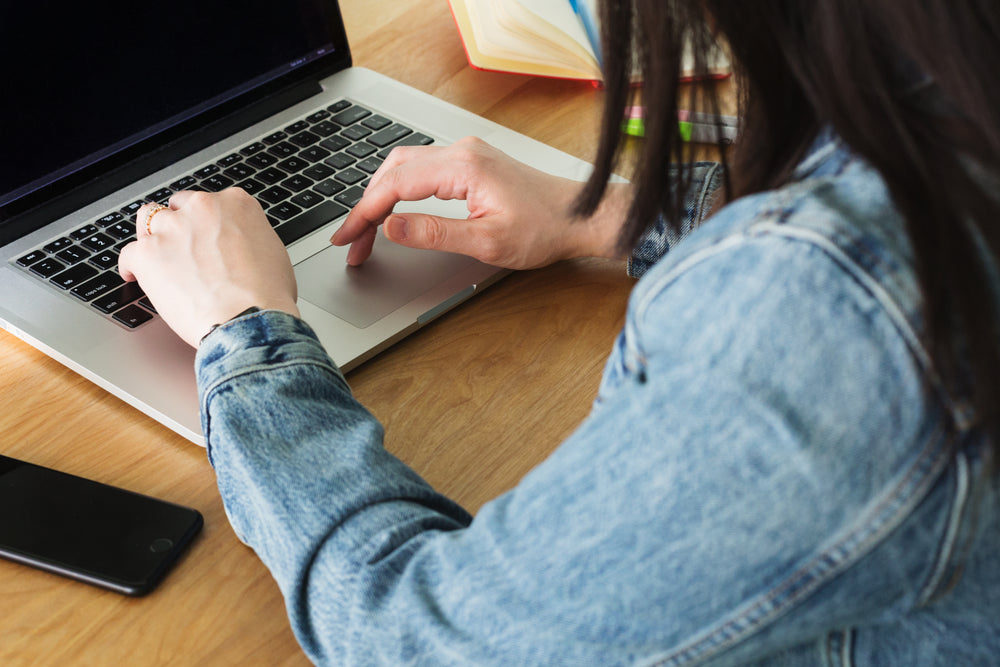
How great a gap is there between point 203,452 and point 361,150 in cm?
39

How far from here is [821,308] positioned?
0.32 meters

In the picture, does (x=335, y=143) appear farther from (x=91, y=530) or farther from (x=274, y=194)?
(x=91, y=530)

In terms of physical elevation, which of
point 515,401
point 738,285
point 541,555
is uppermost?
point 738,285

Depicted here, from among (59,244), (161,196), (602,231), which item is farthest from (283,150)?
(602,231)

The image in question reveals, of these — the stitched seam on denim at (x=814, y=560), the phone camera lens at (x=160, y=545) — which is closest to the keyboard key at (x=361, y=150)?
the phone camera lens at (x=160, y=545)

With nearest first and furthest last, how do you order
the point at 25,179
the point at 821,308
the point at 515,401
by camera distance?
the point at 821,308 → the point at 515,401 → the point at 25,179

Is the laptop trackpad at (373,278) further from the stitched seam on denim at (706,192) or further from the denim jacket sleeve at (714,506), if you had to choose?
the denim jacket sleeve at (714,506)

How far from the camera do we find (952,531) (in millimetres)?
344

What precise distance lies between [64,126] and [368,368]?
0.37 metres

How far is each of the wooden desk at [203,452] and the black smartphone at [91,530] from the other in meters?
0.01

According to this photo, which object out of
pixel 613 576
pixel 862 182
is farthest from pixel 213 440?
pixel 862 182

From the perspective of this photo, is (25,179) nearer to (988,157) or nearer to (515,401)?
(515,401)

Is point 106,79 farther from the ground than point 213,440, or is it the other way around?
point 106,79

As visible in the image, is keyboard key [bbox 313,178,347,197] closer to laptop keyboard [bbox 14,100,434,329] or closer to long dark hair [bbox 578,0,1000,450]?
laptop keyboard [bbox 14,100,434,329]
